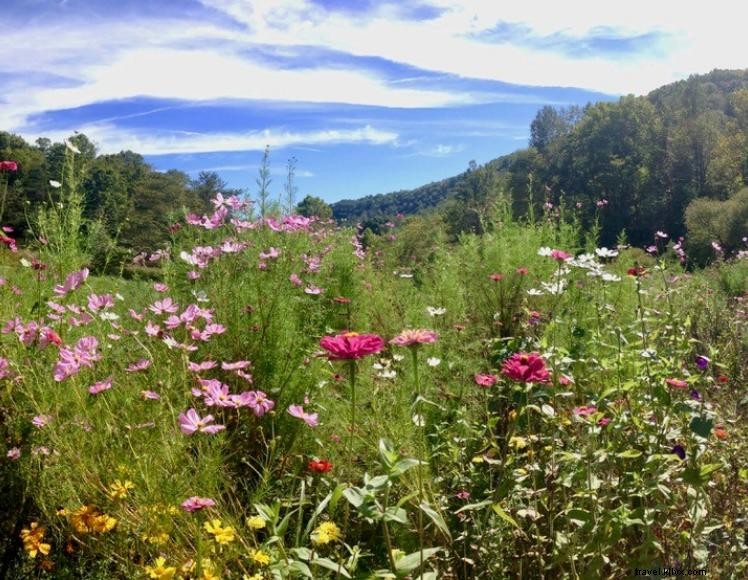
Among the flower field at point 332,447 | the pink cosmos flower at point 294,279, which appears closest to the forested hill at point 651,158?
the pink cosmos flower at point 294,279

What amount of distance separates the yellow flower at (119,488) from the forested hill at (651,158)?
82.7ft

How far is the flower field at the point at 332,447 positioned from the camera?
1361mm

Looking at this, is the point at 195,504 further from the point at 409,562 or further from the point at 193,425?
the point at 409,562

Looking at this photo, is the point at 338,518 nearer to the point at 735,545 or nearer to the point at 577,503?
the point at 577,503

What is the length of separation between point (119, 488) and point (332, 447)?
774 mm

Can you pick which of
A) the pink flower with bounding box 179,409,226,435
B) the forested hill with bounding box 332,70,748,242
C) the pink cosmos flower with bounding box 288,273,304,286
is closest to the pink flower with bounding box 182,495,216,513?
the pink flower with bounding box 179,409,226,435

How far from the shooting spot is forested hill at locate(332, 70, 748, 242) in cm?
2645

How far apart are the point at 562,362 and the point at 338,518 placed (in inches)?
35.0

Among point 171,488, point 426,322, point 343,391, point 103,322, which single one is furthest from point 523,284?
point 171,488

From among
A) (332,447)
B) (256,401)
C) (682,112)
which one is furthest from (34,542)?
(682,112)

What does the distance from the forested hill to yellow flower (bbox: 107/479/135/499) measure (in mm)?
25198

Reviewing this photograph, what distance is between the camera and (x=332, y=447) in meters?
2.05

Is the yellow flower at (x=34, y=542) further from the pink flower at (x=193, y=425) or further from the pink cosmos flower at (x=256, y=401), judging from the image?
the pink cosmos flower at (x=256, y=401)

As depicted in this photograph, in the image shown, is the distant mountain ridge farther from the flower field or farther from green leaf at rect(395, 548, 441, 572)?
green leaf at rect(395, 548, 441, 572)
